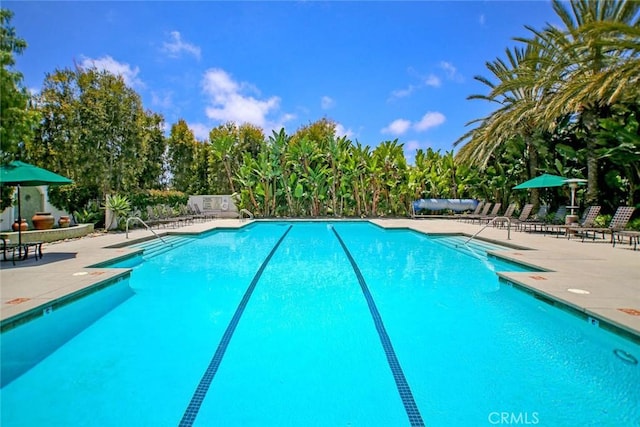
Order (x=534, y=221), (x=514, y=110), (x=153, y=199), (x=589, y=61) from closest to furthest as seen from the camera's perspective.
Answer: (x=589, y=61) < (x=534, y=221) < (x=514, y=110) < (x=153, y=199)

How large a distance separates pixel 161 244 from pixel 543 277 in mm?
10836

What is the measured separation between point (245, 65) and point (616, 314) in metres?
20.6

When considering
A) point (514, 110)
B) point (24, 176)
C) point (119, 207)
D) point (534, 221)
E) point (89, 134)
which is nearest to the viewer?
point (24, 176)

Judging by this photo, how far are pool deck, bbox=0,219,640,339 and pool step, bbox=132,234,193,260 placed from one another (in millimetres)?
889

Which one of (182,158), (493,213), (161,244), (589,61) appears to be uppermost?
(589,61)

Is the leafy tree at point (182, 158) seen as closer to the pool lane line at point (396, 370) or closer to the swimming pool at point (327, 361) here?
the swimming pool at point (327, 361)

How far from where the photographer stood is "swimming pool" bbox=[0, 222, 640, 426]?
9.86 feet

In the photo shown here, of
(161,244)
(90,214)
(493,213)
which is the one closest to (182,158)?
(90,214)

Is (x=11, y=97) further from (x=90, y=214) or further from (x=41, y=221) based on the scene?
(x=90, y=214)

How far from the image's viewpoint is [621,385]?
3381 millimetres

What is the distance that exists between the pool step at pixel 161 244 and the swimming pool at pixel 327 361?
369 cm

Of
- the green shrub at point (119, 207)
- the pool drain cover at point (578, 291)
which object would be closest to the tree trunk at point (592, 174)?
the pool drain cover at point (578, 291)

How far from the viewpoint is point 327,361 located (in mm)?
3895

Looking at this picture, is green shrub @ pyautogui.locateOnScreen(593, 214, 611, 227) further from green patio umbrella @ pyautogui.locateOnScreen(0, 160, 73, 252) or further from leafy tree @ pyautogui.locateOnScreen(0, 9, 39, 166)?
leafy tree @ pyautogui.locateOnScreen(0, 9, 39, 166)
